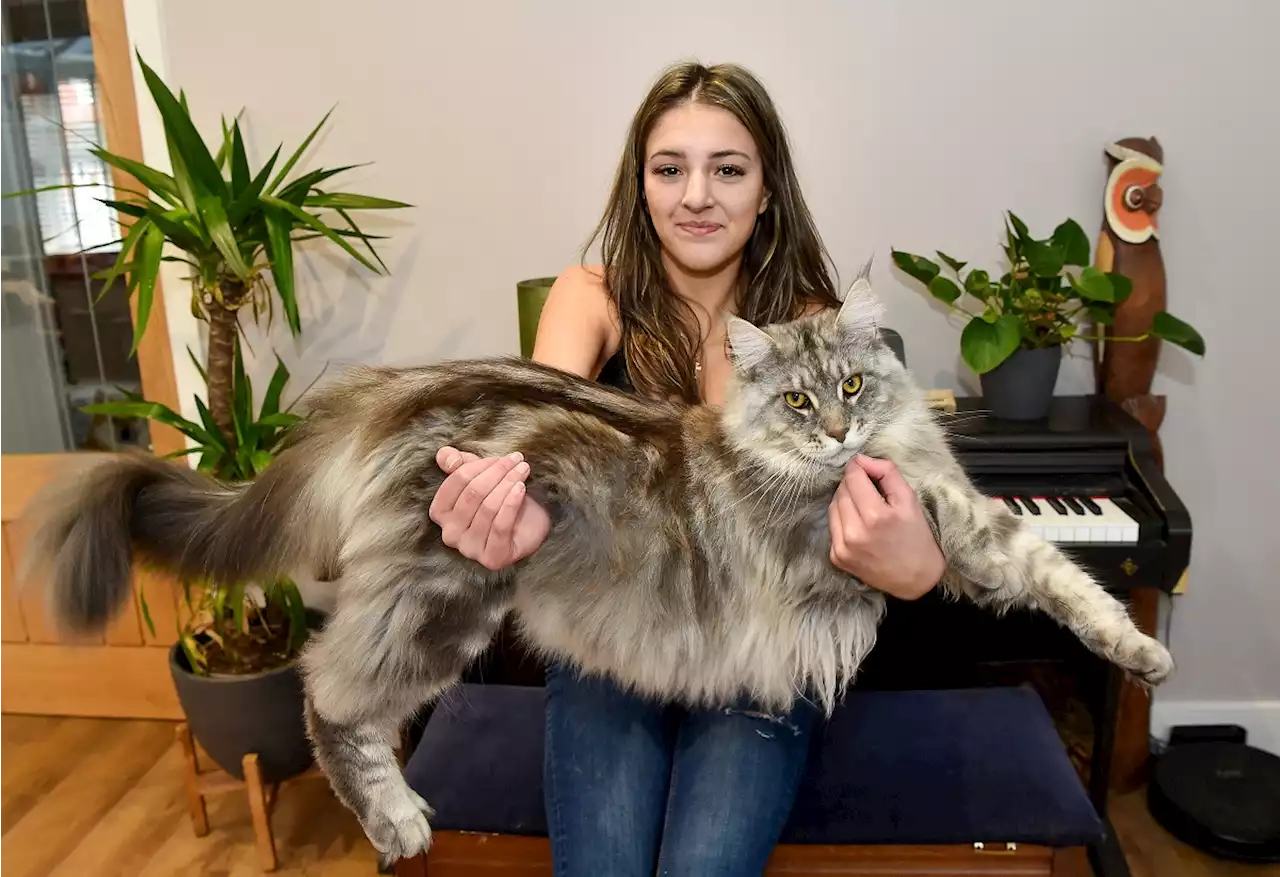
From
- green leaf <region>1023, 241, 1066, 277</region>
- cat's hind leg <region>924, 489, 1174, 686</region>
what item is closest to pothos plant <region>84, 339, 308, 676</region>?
cat's hind leg <region>924, 489, 1174, 686</region>

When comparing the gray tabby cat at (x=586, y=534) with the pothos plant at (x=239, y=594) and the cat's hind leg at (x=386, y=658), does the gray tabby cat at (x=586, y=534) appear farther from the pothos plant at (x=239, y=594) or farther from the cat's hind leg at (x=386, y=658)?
the pothos plant at (x=239, y=594)

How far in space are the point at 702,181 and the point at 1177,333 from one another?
117 centimetres

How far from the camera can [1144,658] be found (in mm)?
1170

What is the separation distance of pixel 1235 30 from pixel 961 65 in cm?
61

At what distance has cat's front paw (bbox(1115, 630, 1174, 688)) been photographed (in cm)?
117

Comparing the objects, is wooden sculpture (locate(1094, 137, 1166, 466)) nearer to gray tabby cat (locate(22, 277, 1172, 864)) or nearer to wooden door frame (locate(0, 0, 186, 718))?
gray tabby cat (locate(22, 277, 1172, 864))

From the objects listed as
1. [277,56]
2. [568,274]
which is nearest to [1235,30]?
[568,274]

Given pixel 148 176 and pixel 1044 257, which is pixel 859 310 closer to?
pixel 1044 257

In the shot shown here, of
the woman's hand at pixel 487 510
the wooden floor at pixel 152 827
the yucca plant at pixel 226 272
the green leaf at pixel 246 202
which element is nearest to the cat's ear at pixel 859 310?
the woman's hand at pixel 487 510

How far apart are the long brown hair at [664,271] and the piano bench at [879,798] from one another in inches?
27.5

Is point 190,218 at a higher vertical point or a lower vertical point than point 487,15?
lower

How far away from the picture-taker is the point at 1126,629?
1181 mm

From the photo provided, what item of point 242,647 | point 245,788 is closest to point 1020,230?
point 242,647

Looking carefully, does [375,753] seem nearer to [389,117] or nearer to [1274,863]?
[389,117]
